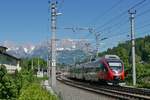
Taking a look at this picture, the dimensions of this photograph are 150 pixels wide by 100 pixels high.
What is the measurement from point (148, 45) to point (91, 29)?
257 feet

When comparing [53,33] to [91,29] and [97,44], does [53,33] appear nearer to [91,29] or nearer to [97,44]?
[91,29]

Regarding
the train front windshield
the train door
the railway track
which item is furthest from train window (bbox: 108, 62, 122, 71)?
the railway track

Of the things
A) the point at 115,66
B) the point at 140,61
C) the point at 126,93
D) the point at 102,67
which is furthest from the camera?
the point at 140,61

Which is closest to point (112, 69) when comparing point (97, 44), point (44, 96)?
point (97, 44)

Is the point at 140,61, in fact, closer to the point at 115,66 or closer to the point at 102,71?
the point at 102,71

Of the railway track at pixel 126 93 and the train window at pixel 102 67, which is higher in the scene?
the train window at pixel 102 67

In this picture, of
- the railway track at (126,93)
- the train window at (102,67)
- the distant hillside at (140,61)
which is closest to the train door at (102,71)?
the train window at (102,67)

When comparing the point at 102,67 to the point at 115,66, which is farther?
the point at 102,67

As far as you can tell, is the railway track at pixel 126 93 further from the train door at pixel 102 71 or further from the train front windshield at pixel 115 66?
the train door at pixel 102 71

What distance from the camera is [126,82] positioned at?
62.5 m

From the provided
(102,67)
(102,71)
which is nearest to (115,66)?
(102,67)

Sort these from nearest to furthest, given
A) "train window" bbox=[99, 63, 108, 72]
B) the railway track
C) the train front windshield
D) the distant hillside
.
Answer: the railway track
the train front windshield
"train window" bbox=[99, 63, 108, 72]
the distant hillside

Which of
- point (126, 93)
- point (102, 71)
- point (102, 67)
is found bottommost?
point (126, 93)

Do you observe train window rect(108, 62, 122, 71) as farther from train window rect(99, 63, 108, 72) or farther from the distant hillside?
the distant hillside
